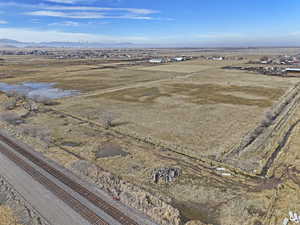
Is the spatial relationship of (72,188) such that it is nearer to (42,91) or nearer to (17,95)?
(17,95)

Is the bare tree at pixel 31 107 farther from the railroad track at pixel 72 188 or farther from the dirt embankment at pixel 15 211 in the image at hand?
the dirt embankment at pixel 15 211

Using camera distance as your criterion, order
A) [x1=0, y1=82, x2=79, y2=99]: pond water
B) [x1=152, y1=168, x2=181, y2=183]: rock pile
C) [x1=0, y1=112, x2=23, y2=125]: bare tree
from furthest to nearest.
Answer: [x1=0, y1=82, x2=79, y2=99]: pond water → [x1=0, y1=112, x2=23, y2=125]: bare tree → [x1=152, y1=168, x2=181, y2=183]: rock pile

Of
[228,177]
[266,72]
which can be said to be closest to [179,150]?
[228,177]

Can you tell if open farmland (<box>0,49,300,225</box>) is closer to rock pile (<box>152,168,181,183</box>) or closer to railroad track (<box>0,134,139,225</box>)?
rock pile (<box>152,168,181,183</box>)

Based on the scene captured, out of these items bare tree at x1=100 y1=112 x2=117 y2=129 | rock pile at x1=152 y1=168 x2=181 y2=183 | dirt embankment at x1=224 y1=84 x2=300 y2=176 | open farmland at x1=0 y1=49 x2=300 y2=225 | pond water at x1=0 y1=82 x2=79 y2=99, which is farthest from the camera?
pond water at x1=0 y1=82 x2=79 y2=99

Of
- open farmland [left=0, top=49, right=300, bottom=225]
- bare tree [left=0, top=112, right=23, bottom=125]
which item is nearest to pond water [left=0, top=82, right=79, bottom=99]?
open farmland [left=0, top=49, right=300, bottom=225]

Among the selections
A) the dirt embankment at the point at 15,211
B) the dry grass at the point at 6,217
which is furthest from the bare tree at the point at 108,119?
the dry grass at the point at 6,217

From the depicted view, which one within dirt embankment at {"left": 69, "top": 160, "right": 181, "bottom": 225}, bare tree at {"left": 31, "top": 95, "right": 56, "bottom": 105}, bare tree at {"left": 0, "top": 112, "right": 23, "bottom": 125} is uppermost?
dirt embankment at {"left": 69, "top": 160, "right": 181, "bottom": 225}
